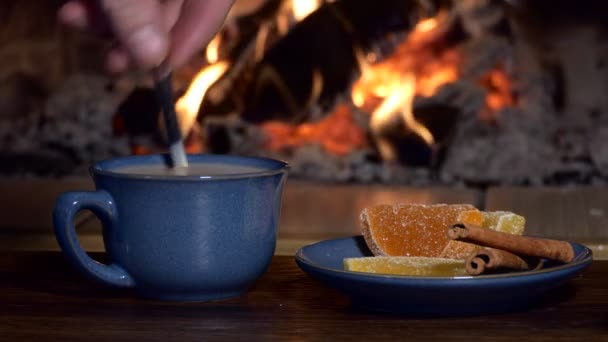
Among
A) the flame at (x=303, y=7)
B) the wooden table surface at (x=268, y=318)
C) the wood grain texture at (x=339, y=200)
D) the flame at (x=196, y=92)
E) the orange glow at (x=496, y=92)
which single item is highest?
the flame at (x=303, y=7)

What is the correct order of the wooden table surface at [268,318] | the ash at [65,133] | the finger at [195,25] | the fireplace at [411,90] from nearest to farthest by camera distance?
the wooden table surface at [268,318], the finger at [195,25], the fireplace at [411,90], the ash at [65,133]

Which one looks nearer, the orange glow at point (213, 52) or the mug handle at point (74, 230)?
the mug handle at point (74, 230)

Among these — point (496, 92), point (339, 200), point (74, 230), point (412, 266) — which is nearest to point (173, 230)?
point (74, 230)

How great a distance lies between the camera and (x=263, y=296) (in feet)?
2.92

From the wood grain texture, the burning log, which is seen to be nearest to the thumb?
the wood grain texture

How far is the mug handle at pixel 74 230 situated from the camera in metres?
0.85

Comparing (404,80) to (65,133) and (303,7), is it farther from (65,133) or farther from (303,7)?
(65,133)

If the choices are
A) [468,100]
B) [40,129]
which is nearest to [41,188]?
[40,129]

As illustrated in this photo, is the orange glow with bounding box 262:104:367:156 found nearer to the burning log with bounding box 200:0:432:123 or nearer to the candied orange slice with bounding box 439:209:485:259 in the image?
the burning log with bounding box 200:0:432:123

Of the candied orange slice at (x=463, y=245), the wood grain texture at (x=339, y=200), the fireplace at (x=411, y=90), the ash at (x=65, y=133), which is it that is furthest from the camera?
the ash at (x=65, y=133)

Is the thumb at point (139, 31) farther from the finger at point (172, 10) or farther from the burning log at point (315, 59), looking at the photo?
the burning log at point (315, 59)

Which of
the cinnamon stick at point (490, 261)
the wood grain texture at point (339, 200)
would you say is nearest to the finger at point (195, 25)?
the cinnamon stick at point (490, 261)

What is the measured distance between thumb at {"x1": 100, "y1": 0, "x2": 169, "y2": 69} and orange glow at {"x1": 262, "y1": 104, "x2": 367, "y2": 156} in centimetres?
115

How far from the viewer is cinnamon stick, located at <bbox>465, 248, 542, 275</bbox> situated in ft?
2.68
